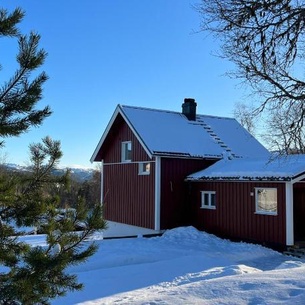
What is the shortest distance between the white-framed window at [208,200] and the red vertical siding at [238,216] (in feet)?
0.56

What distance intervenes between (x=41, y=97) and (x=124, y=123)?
1480 centimetres

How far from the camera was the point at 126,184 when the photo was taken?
18.6 metres

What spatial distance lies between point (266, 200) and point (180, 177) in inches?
166

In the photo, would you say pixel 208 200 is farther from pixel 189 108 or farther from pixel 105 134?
pixel 105 134

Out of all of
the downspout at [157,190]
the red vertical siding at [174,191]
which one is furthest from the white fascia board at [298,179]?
the downspout at [157,190]

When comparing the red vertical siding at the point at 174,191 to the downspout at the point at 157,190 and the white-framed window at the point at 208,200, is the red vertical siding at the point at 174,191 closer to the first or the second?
the downspout at the point at 157,190

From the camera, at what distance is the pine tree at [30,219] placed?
356cm

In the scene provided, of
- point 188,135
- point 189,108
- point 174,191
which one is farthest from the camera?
point 189,108

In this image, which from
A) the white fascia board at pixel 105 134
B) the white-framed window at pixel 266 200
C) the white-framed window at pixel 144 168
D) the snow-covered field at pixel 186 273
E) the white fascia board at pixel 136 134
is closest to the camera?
the snow-covered field at pixel 186 273

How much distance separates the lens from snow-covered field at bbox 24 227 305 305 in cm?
569

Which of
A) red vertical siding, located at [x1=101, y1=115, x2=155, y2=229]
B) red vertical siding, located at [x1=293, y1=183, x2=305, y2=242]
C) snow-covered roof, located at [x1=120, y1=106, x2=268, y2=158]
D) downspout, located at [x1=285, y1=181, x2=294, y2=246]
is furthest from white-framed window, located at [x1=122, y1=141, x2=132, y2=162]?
downspout, located at [x1=285, y1=181, x2=294, y2=246]

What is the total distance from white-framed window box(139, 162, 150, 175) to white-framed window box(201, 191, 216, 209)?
→ 107 inches

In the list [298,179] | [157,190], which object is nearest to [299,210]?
[298,179]

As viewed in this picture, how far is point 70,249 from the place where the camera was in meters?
3.84
